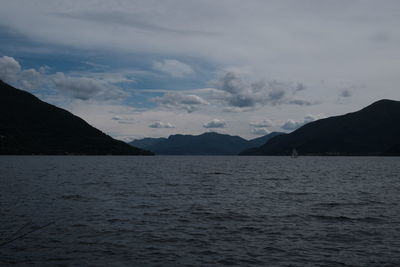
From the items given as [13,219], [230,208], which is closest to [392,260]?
[230,208]

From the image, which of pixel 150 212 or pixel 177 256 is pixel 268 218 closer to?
pixel 150 212

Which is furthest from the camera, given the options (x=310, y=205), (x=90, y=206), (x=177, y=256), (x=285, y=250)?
(x=310, y=205)

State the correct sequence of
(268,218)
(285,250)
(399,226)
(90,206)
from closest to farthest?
(285,250)
(399,226)
(268,218)
(90,206)

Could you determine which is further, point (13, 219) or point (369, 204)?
point (369, 204)

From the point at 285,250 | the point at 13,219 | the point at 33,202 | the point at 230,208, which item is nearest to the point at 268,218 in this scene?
the point at 230,208

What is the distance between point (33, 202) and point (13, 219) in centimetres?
1149

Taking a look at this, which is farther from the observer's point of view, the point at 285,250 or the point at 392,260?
the point at 285,250

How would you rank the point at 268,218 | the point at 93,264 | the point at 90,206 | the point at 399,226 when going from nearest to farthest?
the point at 93,264, the point at 399,226, the point at 268,218, the point at 90,206

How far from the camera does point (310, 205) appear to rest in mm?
46656

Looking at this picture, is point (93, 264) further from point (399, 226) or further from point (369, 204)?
point (369, 204)

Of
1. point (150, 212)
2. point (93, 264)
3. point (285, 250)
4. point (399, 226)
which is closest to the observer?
point (93, 264)

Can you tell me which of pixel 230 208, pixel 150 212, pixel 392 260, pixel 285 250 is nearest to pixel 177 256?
pixel 285 250

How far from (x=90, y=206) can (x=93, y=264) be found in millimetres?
22233

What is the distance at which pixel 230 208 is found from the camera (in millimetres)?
43406
